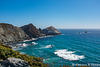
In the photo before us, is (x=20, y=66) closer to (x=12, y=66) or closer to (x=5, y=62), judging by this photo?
(x=12, y=66)

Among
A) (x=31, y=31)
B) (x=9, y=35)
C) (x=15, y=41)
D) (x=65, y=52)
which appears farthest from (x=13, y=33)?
(x=65, y=52)

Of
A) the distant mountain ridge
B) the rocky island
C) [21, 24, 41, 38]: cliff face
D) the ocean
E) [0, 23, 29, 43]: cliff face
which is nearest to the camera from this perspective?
the rocky island

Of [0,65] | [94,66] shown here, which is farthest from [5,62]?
[94,66]

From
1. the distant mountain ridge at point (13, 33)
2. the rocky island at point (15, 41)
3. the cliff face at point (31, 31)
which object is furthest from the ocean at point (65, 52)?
the cliff face at point (31, 31)

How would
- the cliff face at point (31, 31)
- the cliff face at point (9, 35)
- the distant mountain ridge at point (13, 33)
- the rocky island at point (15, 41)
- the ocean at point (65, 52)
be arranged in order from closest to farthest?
1. the rocky island at point (15, 41)
2. the ocean at point (65, 52)
3. the cliff face at point (9, 35)
4. the distant mountain ridge at point (13, 33)
5. the cliff face at point (31, 31)

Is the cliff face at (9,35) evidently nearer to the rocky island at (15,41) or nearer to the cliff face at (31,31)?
the rocky island at (15,41)

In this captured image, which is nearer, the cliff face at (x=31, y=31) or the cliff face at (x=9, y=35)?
the cliff face at (x=9, y=35)

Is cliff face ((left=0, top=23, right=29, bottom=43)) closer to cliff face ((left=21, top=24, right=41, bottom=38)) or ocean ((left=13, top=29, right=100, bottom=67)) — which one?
cliff face ((left=21, top=24, right=41, bottom=38))

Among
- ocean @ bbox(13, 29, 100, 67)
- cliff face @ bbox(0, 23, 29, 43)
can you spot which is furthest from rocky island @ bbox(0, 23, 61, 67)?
ocean @ bbox(13, 29, 100, 67)

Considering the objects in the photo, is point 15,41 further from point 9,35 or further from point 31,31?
point 31,31
